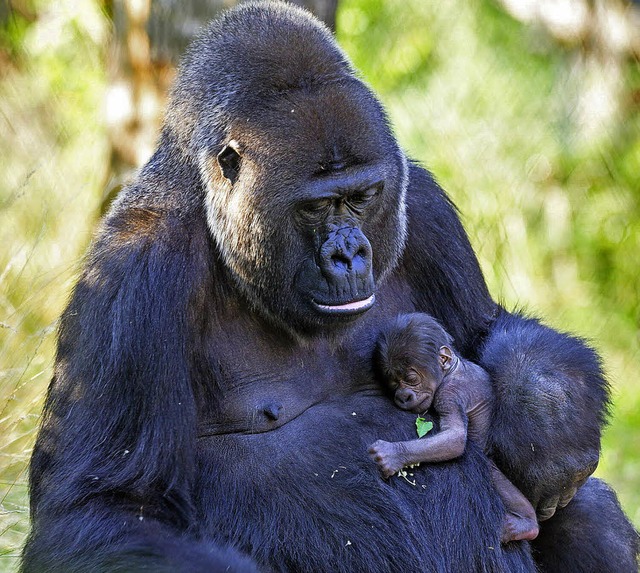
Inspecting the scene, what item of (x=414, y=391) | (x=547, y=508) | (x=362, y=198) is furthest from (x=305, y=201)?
(x=547, y=508)

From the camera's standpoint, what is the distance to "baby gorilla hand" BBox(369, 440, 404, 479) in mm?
3625

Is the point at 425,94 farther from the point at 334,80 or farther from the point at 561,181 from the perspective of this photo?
the point at 334,80

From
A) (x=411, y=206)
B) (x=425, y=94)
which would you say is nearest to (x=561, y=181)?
(x=425, y=94)

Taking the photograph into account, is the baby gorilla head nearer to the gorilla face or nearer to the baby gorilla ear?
the baby gorilla ear

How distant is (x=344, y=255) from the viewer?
3416mm

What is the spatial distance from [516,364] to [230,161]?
4.27 ft

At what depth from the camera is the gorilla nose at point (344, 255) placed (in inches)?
134

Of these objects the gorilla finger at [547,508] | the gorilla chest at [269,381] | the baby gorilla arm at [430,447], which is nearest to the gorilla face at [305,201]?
the gorilla chest at [269,381]

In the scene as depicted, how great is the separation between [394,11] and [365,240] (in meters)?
5.62

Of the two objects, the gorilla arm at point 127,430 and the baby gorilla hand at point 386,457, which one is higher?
the gorilla arm at point 127,430

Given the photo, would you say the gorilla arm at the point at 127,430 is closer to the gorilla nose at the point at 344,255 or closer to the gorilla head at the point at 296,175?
the gorilla head at the point at 296,175

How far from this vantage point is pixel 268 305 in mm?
3633

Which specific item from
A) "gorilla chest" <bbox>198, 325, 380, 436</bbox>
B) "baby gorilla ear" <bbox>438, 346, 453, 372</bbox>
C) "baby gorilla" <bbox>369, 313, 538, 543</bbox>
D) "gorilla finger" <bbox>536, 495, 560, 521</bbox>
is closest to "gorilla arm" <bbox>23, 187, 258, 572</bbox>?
"gorilla chest" <bbox>198, 325, 380, 436</bbox>

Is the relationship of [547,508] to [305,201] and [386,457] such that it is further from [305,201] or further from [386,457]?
[305,201]
